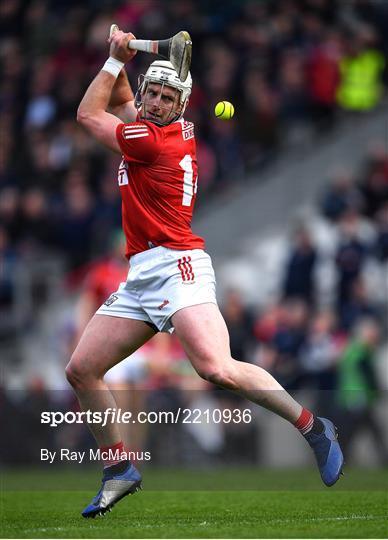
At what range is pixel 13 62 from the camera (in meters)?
20.4

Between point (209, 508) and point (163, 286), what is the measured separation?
5.07ft

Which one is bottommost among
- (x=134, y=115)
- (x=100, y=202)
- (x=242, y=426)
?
(x=242, y=426)

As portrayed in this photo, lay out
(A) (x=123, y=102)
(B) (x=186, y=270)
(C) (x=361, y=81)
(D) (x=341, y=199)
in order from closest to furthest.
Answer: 1. (B) (x=186, y=270)
2. (A) (x=123, y=102)
3. (D) (x=341, y=199)
4. (C) (x=361, y=81)

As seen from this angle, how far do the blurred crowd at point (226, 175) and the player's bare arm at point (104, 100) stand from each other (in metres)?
4.42

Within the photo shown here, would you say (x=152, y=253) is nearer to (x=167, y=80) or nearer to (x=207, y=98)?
(x=167, y=80)

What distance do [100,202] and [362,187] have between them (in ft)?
10.2

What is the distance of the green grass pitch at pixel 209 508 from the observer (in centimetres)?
726

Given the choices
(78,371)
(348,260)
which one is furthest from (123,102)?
(348,260)

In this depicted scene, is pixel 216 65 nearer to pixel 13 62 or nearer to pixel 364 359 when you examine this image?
pixel 13 62

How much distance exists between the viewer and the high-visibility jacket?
17.5 meters

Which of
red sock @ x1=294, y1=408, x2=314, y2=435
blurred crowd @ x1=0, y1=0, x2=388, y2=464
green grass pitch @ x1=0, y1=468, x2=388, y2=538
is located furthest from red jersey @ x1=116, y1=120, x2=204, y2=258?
→ blurred crowd @ x1=0, y1=0, x2=388, y2=464

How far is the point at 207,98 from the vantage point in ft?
60.1

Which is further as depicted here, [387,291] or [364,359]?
[387,291]

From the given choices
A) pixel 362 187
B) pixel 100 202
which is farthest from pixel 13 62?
pixel 362 187
